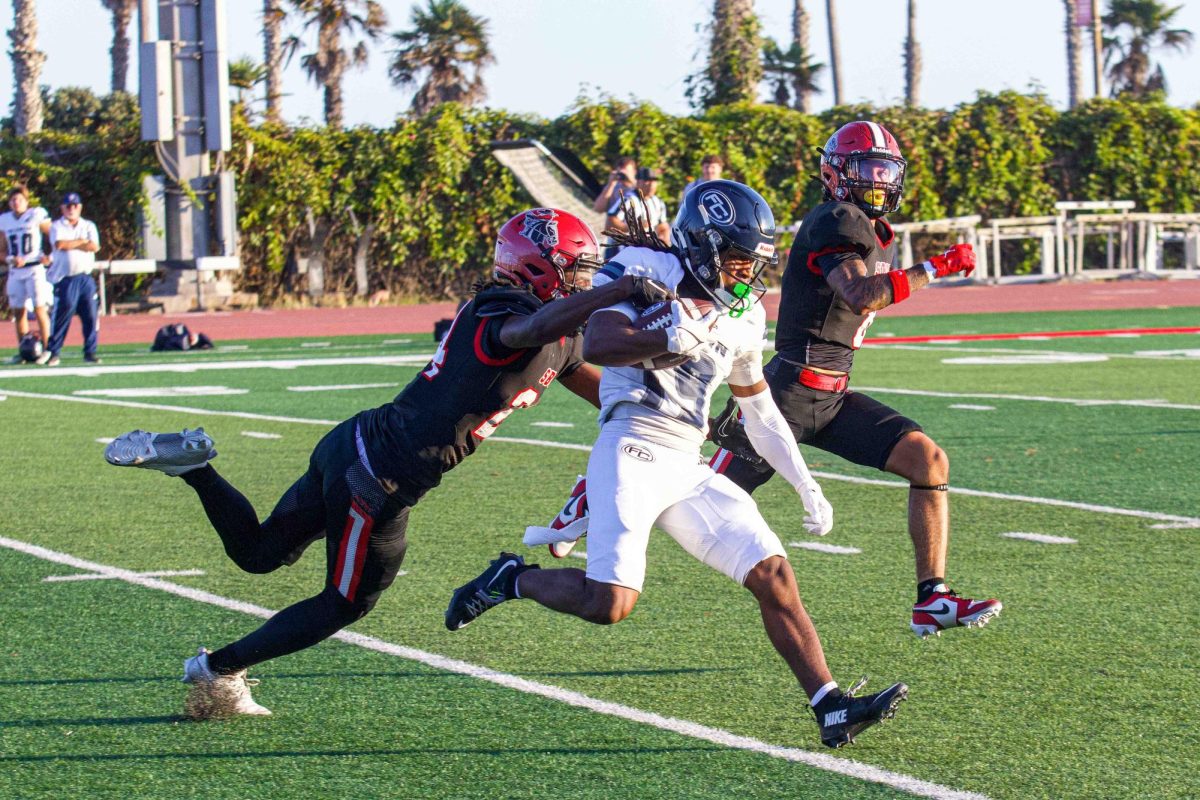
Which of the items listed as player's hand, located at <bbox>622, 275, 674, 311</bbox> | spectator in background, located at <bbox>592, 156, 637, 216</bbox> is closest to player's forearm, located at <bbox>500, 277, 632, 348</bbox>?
player's hand, located at <bbox>622, 275, 674, 311</bbox>

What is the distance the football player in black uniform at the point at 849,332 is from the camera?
6625mm

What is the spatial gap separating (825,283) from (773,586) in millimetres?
2412

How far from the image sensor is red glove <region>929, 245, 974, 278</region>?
6.51m

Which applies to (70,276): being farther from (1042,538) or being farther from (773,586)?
(773,586)

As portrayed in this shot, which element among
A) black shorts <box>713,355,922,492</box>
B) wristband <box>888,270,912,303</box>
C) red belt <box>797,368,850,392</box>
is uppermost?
wristband <box>888,270,912,303</box>

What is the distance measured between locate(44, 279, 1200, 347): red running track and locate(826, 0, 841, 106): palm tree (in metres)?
20.9

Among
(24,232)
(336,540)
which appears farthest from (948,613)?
(24,232)

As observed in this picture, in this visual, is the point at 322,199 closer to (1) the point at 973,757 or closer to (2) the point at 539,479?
(2) the point at 539,479

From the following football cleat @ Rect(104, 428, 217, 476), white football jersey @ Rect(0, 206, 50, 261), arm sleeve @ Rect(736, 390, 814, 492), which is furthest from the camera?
white football jersey @ Rect(0, 206, 50, 261)

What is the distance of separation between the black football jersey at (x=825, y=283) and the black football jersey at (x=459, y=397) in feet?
6.33

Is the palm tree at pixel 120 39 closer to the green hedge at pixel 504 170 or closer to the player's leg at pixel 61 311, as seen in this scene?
the green hedge at pixel 504 170

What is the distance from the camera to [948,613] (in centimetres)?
614

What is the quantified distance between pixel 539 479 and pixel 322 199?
21100 mm

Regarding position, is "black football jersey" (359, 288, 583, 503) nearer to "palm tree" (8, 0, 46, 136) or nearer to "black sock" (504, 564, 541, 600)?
"black sock" (504, 564, 541, 600)
